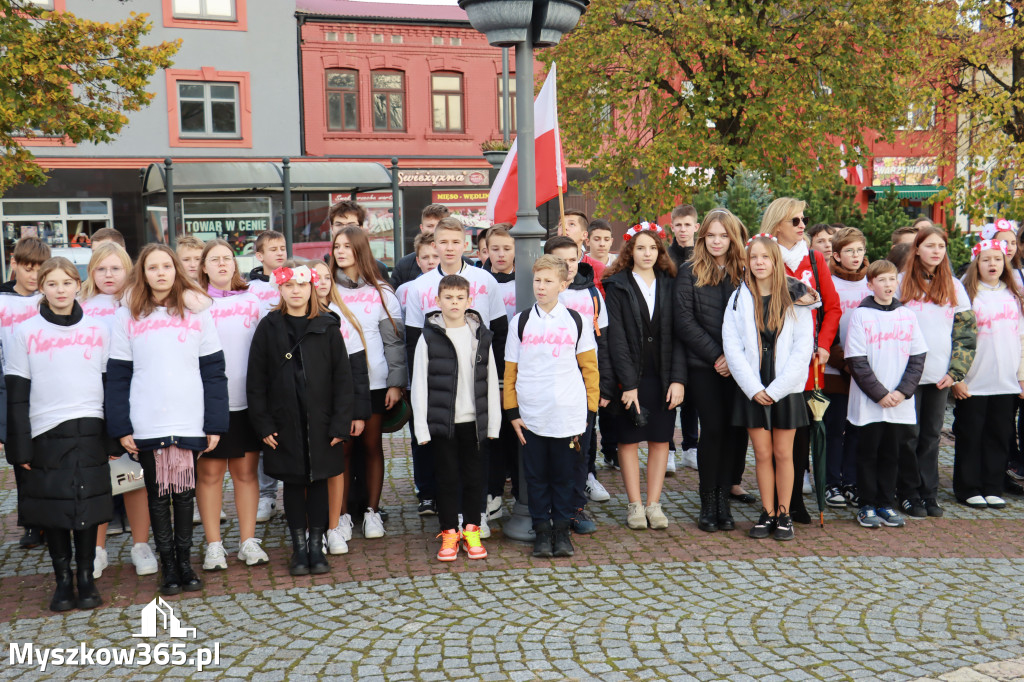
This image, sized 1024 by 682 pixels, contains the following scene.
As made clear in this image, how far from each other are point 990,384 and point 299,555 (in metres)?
4.86

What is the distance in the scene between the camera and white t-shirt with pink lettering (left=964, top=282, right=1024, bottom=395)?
6.72 meters

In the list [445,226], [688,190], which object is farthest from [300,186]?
[445,226]

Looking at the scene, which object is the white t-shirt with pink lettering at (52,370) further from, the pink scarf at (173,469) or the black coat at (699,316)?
the black coat at (699,316)

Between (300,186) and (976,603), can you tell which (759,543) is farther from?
(300,186)

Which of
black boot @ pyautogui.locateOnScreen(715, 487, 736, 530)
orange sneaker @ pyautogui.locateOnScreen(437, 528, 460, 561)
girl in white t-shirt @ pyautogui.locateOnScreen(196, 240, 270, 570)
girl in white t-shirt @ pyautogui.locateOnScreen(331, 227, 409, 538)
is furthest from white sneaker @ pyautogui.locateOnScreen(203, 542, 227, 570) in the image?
black boot @ pyautogui.locateOnScreen(715, 487, 736, 530)

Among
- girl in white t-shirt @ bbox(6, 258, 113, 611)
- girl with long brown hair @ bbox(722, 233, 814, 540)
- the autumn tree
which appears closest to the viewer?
girl in white t-shirt @ bbox(6, 258, 113, 611)

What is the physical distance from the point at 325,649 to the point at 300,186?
60.1 ft

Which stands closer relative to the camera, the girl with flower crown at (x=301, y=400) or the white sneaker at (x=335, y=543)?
the girl with flower crown at (x=301, y=400)

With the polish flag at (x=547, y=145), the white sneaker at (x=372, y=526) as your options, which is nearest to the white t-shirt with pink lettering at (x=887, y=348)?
the polish flag at (x=547, y=145)

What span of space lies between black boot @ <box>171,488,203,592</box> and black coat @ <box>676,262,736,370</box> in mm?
3175

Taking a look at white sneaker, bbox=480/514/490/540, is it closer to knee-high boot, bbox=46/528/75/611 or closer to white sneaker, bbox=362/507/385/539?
white sneaker, bbox=362/507/385/539

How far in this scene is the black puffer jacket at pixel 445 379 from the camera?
5.68m

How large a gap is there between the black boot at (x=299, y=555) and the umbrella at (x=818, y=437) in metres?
3.21

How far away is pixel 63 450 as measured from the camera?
196 inches
